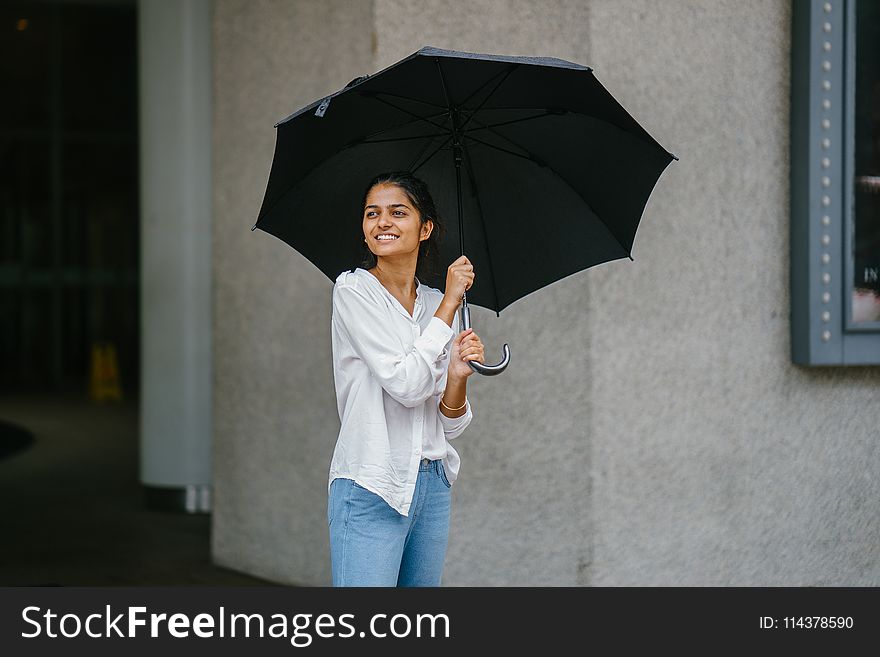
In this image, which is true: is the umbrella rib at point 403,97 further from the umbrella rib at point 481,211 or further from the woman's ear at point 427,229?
the woman's ear at point 427,229

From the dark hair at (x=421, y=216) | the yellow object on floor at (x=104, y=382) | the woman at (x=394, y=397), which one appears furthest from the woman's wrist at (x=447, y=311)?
the yellow object on floor at (x=104, y=382)

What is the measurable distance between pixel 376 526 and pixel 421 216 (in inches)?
34.6

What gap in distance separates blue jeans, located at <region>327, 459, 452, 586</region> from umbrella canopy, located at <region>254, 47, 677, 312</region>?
0.67 metres

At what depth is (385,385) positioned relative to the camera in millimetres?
2697

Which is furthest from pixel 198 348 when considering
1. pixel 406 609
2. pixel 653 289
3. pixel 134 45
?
pixel 134 45

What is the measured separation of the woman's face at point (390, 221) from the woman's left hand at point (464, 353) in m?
0.30

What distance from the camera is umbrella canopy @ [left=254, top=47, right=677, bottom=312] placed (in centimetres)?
290

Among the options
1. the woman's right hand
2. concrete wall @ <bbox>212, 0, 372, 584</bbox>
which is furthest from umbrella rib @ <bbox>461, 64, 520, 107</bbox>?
→ concrete wall @ <bbox>212, 0, 372, 584</bbox>

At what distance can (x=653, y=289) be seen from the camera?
17.2ft

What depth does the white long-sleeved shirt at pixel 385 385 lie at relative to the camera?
8.89ft

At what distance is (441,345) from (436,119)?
70 centimetres

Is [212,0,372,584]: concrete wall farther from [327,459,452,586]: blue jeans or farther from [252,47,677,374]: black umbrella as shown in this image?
[327,459,452,586]: blue jeans

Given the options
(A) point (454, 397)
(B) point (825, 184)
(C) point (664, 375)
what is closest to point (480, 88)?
(A) point (454, 397)

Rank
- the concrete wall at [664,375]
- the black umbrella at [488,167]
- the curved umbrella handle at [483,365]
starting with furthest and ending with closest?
1. the concrete wall at [664,375]
2. the black umbrella at [488,167]
3. the curved umbrella handle at [483,365]
